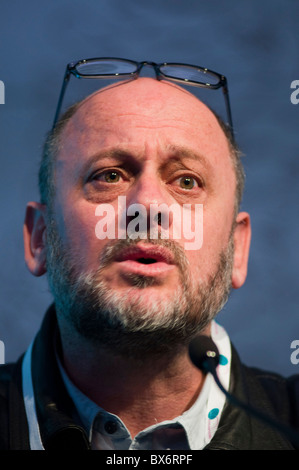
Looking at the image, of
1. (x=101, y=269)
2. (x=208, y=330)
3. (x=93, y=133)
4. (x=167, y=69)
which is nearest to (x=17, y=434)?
(x=101, y=269)

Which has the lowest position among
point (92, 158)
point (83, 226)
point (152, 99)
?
point (83, 226)

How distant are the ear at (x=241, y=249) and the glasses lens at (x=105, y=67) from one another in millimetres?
775

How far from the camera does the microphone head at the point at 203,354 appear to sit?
161 cm

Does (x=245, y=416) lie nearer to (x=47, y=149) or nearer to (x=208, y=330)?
(x=208, y=330)

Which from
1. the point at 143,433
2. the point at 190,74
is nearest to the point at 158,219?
the point at 143,433

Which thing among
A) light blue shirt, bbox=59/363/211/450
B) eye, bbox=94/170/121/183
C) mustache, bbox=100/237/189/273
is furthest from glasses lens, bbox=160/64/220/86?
light blue shirt, bbox=59/363/211/450

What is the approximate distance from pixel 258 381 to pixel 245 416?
255mm

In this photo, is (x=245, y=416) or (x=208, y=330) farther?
(x=208, y=330)

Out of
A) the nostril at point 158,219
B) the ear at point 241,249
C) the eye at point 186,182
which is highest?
the eye at point 186,182

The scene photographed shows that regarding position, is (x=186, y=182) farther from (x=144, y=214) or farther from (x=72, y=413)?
(x=72, y=413)

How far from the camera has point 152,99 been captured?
2.25m

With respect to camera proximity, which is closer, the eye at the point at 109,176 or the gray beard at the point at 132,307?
the gray beard at the point at 132,307

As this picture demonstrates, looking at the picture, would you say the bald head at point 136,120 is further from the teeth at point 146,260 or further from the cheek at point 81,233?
the teeth at point 146,260

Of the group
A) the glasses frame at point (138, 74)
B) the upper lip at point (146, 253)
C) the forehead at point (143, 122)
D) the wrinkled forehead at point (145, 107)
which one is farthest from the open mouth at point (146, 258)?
the glasses frame at point (138, 74)
